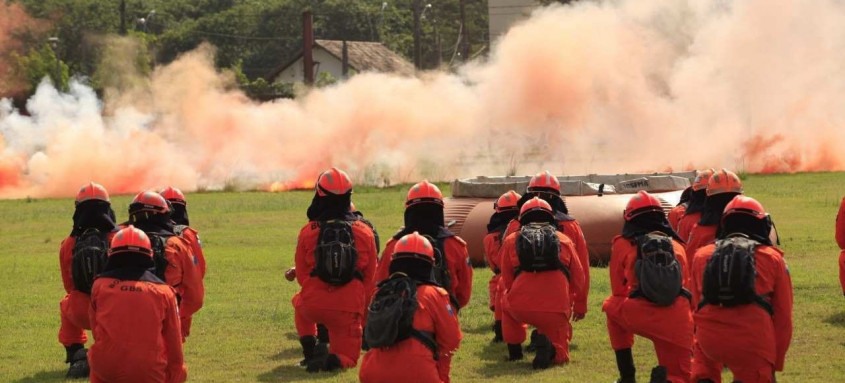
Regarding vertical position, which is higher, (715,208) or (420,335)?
(715,208)

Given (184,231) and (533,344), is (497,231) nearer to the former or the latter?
(533,344)

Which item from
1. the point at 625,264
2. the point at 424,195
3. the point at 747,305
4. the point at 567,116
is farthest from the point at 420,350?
the point at 567,116

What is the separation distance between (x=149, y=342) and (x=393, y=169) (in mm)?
40219

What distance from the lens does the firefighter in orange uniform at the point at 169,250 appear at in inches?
493

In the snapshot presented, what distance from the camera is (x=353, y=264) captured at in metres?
13.2

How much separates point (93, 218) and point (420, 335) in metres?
5.21

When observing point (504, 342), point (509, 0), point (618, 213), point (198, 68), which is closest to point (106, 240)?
point (504, 342)

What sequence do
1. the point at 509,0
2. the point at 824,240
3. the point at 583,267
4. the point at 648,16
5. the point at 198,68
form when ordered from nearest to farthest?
the point at 583,267
the point at 824,240
the point at 648,16
the point at 198,68
the point at 509,0

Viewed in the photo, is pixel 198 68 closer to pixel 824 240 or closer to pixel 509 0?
pixel 509 0

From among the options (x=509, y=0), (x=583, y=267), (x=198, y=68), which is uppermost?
(x=509, y=0)

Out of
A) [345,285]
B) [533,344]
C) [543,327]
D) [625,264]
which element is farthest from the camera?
[533,344]

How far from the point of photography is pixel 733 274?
971cm

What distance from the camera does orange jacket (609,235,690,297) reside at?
11.7 m

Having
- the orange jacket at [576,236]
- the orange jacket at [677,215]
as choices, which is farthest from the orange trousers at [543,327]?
the orange jacket at [677,215]
